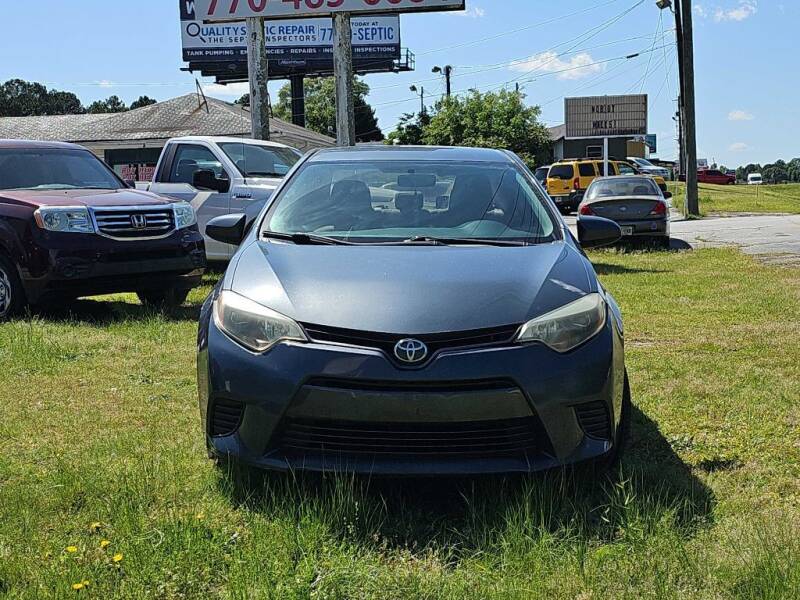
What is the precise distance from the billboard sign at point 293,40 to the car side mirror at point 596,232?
43353mm

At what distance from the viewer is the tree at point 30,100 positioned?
9462cm

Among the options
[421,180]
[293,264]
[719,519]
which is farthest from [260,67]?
[719,519]

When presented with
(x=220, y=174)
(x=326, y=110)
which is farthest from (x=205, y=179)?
(x=326, y=110)

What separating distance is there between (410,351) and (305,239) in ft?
4.00

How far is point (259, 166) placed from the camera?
11.9 metres

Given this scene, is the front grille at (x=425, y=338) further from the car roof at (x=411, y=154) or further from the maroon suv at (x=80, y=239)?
the maroon suv at (x=80, y=239)

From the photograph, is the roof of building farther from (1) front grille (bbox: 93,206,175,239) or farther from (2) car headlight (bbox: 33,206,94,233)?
(2) car headlight (bbox: 33,206,94,233)

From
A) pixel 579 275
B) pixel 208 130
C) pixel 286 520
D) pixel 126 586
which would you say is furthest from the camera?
pixel 208 130

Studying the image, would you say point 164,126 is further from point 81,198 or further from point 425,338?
point 425,338

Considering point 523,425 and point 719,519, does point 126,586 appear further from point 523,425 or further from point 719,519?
point 719,519

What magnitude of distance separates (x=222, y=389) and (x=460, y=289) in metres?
1.00

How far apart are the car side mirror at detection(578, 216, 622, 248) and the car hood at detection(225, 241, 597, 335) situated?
100 centimetres

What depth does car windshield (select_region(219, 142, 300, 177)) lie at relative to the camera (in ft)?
38.6

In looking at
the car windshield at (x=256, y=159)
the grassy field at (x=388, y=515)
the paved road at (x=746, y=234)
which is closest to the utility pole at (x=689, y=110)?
the paved road at (x=746, y=234)
